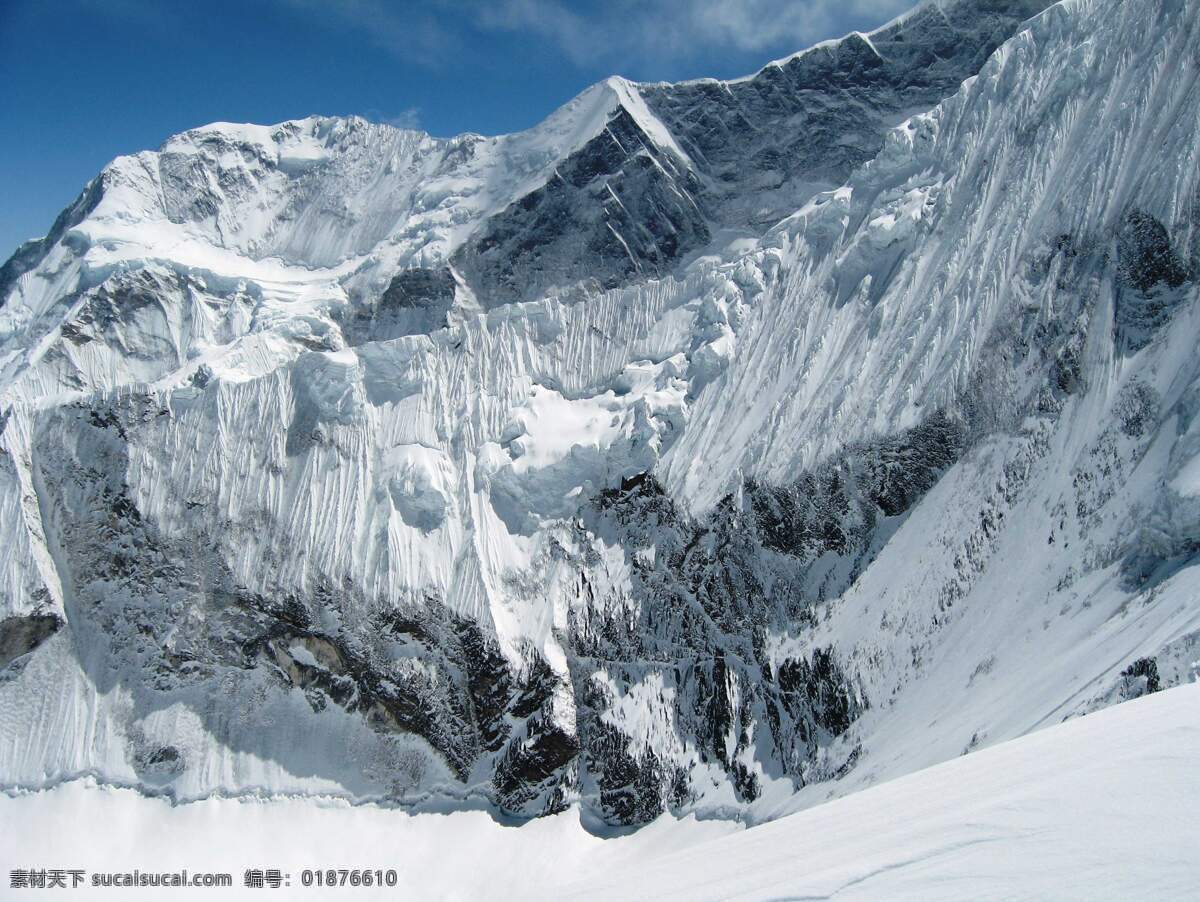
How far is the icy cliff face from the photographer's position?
5650cm

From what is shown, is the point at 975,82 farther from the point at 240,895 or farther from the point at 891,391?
the point at 240,895

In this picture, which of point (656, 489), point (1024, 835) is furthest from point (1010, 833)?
point (656, 489)

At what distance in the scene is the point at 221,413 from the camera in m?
86.4

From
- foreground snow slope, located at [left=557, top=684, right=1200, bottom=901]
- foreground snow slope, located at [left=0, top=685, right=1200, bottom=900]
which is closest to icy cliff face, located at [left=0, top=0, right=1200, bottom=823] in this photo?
foreground snow slope, located at [left=0, top=685, right=1200, bottom=900]

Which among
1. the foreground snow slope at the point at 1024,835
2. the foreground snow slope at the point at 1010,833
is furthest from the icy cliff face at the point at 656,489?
the foreground snow slope at the point at 1024,835

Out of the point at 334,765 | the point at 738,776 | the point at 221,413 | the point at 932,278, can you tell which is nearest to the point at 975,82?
the point at 932,278

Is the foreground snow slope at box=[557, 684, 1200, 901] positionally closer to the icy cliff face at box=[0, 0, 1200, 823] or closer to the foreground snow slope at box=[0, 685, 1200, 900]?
the foreground snow slope at box=[0, 685, 1200, 900]

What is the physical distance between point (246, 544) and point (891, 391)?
61608 mm

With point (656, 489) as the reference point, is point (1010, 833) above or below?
below

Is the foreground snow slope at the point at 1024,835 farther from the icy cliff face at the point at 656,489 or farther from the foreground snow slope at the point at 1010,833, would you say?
the icy cliff face at the point at 656,489

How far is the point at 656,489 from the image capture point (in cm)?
8062

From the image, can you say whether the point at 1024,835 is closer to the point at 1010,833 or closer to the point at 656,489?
the point at 1010,833

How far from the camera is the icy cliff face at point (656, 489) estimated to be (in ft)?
185

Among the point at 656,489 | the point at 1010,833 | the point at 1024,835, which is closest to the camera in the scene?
the point at 1024,835
